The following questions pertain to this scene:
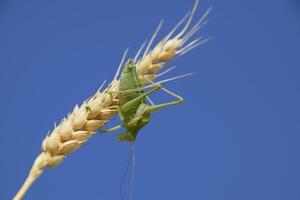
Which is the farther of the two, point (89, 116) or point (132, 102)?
point (132, 102)

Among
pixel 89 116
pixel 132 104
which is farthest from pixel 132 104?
pixel 89 116

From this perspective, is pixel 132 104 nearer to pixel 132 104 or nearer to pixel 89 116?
pixel 132 104

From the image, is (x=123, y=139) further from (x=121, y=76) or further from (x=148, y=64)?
(x=148, y=64)

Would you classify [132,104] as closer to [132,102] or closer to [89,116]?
[132,102]

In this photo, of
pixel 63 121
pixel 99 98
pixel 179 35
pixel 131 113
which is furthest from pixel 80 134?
pixel 131 113
